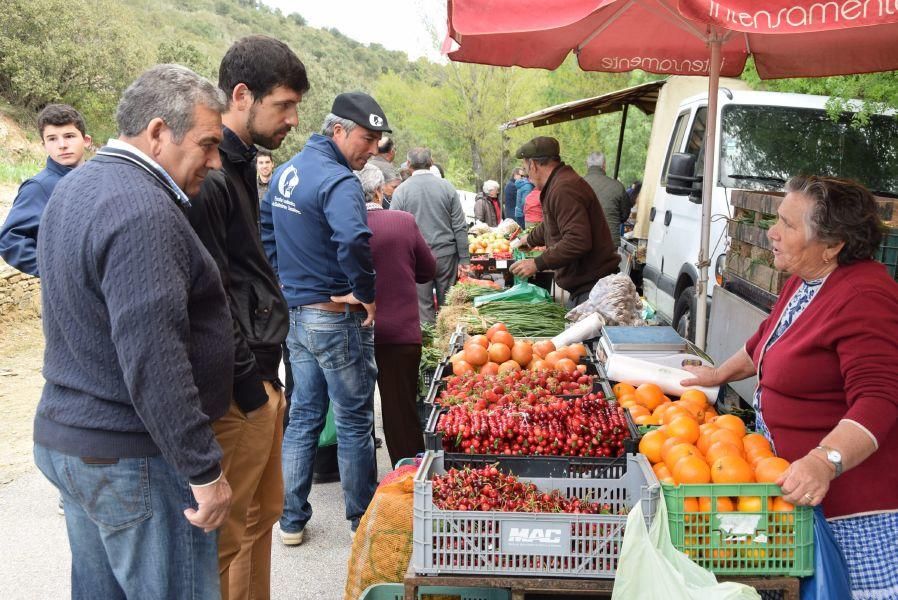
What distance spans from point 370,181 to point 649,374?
82.4 inches

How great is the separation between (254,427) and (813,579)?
1963mm

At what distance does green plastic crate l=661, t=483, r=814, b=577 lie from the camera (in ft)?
7.94

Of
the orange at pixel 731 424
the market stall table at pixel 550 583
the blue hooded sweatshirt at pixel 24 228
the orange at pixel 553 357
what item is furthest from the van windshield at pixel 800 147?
the blue hooded sweatshirt at pixel 24 228

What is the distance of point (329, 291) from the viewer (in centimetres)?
414

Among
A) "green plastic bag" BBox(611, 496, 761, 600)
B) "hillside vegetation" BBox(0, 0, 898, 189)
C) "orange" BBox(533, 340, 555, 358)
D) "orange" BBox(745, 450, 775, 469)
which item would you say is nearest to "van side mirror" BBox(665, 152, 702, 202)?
"orange" BBox(533, 340, 555, 358)

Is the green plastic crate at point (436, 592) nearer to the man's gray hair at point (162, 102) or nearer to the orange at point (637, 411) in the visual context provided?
the orange at point (637, 411)

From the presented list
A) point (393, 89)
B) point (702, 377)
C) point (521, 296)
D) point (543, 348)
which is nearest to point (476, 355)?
point (543, 348)

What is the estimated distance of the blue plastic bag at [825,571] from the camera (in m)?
2.43

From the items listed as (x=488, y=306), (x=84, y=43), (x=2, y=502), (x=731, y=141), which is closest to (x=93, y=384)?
(x=2, y=502)

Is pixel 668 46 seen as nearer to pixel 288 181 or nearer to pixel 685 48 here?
pixel 685 48

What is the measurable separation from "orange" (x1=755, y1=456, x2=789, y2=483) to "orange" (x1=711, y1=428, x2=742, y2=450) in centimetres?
19

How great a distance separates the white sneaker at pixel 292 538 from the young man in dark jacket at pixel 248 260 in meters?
1.43

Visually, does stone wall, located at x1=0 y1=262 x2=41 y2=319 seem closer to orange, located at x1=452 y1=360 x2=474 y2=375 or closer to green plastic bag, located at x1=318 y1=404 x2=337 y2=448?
green plastic bag, located at x1=318 y1=404 x2=337 y2=448

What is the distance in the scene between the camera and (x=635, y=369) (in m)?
3.74
